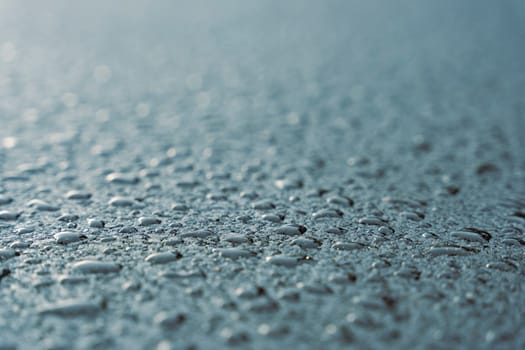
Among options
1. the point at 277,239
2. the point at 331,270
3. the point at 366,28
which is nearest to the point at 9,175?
the point at 277,239

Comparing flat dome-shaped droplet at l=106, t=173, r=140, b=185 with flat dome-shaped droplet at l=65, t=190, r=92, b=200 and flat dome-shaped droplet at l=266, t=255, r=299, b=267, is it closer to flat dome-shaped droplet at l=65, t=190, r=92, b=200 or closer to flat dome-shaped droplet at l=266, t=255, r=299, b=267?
flat dome-shaped droplet at l=65, t=190, r=92, b=200

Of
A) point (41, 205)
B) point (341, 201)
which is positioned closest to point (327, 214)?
point (341, 201)

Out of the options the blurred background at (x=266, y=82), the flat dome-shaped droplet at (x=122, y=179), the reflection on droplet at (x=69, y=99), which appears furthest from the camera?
the reflection on droplet at (x=69, y=99)

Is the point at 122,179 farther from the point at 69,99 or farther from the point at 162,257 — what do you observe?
the point at 69,99

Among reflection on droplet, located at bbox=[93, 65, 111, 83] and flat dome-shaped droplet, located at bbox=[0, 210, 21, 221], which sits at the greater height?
reflection on droplet, located at bbox=[93, 65, 111, 83]

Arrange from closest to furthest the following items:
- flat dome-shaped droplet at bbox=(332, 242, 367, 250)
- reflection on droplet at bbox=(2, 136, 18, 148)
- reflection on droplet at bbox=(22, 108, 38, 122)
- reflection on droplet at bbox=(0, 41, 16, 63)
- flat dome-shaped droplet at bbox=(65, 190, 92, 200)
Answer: flat dome-shaped droplet at bbox=(332, 242, 367, 250) < flat dome-shaped droplet at bbox=(65, 190, 92, 200) < reflection on droplet at bbox=(2, 136, 18, 148) < reflection on droplet at bbox=(22, 108, 38, 122) < reflection on droplet at bbox=(0, 41, 16, 63)

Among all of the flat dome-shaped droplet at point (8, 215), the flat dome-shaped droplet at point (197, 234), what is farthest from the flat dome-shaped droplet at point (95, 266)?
the flat dome-shaped droplet at point (8, 215)

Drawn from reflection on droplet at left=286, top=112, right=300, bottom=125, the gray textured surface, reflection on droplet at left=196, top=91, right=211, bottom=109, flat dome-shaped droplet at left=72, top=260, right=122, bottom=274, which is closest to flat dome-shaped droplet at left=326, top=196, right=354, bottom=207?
the gray textured surface

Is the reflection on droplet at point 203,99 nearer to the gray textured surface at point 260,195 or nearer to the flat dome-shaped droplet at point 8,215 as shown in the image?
the gray textured surface at point 260,195
